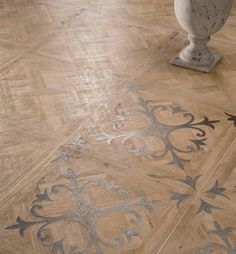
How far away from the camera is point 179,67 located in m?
3.15

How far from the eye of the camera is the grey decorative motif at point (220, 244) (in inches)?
76.4

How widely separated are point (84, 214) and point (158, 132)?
26.5 inches

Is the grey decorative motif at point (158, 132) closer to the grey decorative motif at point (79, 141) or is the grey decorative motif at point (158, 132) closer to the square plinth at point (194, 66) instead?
the grey decorative motif at point (79, 141)

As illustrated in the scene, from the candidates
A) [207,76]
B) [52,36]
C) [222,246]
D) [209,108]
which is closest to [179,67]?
[207,76]

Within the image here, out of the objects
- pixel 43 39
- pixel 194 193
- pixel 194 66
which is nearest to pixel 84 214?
pixel 194 193

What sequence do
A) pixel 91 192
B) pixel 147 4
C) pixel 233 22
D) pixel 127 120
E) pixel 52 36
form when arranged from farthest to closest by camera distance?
pixel 147 4 < pixel 233 22 < pixel 52 36 < pixel 127 120 < pixel 91 192

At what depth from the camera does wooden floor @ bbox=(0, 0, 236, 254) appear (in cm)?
202

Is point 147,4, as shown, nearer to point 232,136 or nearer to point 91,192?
point 232,136

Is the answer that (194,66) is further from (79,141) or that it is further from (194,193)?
(194,193)

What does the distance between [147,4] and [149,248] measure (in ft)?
8.21

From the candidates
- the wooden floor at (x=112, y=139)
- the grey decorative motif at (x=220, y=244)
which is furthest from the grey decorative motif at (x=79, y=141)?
the grey decorative motif at (x=220, y=244)

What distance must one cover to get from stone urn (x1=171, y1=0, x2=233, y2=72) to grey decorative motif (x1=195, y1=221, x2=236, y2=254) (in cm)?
131

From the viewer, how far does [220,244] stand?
1969 mm

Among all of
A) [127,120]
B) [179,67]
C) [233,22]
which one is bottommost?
[127,120]
